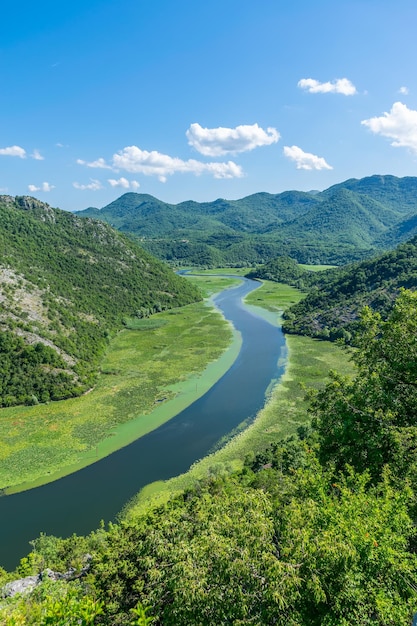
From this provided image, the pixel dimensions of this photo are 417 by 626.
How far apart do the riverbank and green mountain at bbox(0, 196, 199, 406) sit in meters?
4.94

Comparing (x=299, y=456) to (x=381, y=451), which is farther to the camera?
(x=299, y=456)

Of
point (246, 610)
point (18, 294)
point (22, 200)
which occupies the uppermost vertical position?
point (22, 200)

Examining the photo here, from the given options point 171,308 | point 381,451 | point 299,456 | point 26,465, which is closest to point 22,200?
point 171,308

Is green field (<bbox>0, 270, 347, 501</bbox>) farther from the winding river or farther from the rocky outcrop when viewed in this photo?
the rocky outcrop

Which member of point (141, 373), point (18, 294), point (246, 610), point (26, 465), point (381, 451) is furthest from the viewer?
point (18, 294)

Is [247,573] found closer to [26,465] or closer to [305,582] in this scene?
[305,582]

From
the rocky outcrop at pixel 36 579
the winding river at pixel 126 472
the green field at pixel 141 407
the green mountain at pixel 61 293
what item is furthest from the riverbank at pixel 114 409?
the rocky outcrop at pixel 36 579

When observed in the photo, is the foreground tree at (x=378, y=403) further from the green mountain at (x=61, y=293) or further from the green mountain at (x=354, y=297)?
the green mountain at (x=354, y=297)

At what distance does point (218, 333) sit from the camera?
118062mm

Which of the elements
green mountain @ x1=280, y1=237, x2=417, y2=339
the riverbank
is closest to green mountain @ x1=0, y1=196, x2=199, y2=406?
the riverbank

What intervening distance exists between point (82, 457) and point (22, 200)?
137 metres

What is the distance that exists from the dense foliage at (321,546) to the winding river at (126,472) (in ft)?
58.8

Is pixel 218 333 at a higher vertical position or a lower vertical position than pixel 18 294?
lower

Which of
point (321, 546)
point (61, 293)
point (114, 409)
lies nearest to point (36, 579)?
point (321, 546)
